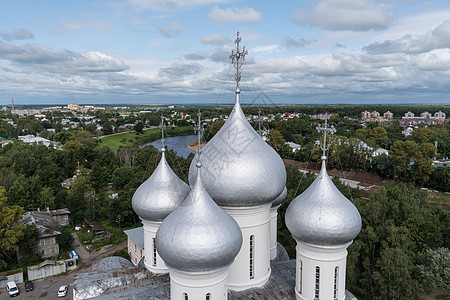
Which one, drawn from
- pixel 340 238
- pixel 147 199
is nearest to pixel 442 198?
pixel 340 238

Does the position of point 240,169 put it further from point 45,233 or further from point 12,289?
point 45,233

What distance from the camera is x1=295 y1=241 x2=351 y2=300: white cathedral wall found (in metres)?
11.3

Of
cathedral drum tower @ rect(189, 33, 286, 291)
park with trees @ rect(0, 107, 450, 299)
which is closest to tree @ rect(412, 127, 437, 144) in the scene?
park with trees @ rect(0, 107, 450, 299)

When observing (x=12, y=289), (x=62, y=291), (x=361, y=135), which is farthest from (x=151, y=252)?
(x=361, y=135)

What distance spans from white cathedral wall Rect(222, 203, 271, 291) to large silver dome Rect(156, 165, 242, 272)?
2.03 m

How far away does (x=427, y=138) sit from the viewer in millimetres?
70250

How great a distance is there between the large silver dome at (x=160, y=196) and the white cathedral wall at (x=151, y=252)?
43 centimetres

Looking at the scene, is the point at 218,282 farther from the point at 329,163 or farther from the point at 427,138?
the point at 427,138

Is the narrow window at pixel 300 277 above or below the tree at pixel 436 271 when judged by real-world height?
above

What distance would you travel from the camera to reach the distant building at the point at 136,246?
79.1ft

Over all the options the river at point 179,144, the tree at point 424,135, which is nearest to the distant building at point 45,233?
the river at point 179,144

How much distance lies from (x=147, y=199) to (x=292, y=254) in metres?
14.9

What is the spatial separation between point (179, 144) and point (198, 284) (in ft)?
231

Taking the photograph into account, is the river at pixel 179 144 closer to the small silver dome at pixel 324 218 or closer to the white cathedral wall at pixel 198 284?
the small silver dome at pixel 324 218
